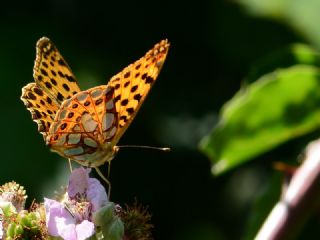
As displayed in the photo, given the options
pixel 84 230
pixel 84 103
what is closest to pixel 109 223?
pixel 84 230

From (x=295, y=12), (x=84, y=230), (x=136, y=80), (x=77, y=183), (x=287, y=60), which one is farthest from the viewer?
(x=295, y=12)

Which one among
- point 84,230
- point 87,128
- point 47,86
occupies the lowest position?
point 84,230

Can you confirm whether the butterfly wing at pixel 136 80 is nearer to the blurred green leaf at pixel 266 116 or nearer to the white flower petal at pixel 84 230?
the blurred green leaf at pixel 266 116

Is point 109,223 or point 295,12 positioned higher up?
A: point 295,12

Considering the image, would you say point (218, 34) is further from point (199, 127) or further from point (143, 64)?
point (143, 64)

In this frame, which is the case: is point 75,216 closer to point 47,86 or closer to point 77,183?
point 77,183

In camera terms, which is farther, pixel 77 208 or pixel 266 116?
pixel 266 116

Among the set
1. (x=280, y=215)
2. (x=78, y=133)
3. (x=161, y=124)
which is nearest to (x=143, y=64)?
(x=78, y=133)
